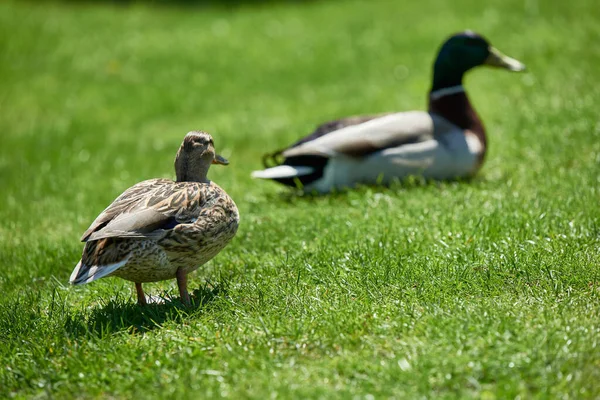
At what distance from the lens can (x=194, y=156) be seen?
5.17 meters

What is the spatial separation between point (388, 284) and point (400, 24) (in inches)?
398

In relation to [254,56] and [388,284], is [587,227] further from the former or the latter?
[254,56]

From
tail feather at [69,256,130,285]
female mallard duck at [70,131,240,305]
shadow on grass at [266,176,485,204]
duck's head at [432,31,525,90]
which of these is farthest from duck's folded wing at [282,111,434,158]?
tail feather at [69,256,130,285]

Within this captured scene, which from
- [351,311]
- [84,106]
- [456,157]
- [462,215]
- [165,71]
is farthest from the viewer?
[165,71]

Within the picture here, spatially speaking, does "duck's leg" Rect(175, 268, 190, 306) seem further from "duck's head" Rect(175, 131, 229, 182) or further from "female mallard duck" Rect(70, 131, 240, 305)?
"duck's head" Rect(175, 131, 229, 182)

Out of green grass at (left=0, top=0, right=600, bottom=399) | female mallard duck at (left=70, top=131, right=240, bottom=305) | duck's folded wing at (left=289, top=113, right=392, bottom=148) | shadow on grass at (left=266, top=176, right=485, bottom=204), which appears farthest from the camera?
duck's folded wing at (left=289, top=113, right=392, bottom=148)

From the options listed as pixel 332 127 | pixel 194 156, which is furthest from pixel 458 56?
pixel 194 156

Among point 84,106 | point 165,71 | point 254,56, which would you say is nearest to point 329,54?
point 254,56

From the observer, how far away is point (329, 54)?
1290 cm

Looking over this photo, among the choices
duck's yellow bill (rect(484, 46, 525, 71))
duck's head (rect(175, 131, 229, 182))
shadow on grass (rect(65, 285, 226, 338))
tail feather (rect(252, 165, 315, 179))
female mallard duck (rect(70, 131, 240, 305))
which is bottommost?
shadow on grass (rect(65, 285, 226, 338))

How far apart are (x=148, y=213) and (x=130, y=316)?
62 centimetres

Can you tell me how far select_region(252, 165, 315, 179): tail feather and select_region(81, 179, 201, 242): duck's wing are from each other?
82.6 inches

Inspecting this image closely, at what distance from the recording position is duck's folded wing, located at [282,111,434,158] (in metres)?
7.04

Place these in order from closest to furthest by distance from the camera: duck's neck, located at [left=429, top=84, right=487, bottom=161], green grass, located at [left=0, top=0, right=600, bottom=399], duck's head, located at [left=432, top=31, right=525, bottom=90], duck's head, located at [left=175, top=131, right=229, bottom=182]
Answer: green grass, located at [left=0, top=0, right=600, bottom=399]
duck's head, located at [left=175, top=131, right=229, bottom=182]
duck's neck, located at [left=429, top=84, right=487, bottom=161]
duck's head, located at [left=432, top=31, right=525, bottom=90]
